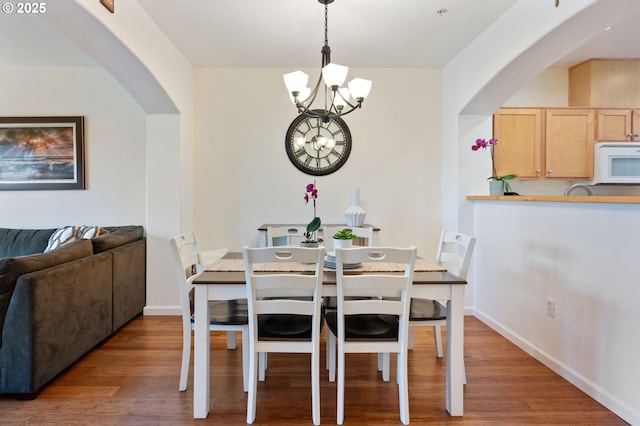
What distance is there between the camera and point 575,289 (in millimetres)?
2125

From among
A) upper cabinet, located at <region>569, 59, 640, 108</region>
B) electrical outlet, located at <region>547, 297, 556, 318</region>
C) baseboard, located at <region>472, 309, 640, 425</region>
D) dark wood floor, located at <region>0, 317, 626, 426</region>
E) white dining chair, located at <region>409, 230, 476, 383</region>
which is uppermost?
upper cabinet, located at <region>569, 59, 640, 108</region>

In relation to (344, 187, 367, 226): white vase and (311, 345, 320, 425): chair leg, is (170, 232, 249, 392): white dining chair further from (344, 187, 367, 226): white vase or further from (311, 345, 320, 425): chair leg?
(344, 187, 367, 226): white vase

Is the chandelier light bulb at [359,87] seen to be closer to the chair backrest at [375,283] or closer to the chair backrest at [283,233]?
the chair backrest at [375,283]

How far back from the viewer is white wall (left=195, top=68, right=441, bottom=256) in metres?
3.73

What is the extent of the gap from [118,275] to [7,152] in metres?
2.13

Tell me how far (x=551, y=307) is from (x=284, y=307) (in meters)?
1.89

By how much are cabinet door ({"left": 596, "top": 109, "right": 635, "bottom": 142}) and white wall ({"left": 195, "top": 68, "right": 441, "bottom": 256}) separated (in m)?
1.70

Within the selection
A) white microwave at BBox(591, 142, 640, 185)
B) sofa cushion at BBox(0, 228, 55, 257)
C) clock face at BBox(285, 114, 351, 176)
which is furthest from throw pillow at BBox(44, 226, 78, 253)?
white microwave at BBox(591, 142, 640, 185)

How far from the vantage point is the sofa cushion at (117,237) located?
2.77m

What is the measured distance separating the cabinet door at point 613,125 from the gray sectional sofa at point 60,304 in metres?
4.94

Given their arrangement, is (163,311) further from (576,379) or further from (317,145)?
(576,379)

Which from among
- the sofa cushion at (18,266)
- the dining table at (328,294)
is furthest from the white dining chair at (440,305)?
the sofa cushion at (18,266)

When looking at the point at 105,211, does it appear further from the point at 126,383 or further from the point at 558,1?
the point at 558,1

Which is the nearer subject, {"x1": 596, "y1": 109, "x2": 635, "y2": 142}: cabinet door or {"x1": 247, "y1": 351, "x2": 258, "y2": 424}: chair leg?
{"x1": 247, "y1": 351, "x2": 258, "y2": 424}: chair leg
